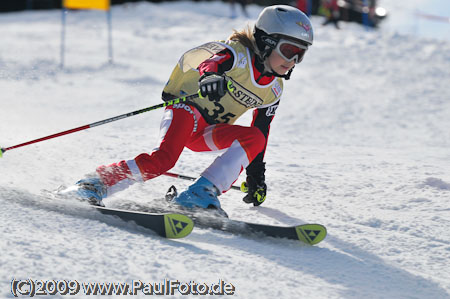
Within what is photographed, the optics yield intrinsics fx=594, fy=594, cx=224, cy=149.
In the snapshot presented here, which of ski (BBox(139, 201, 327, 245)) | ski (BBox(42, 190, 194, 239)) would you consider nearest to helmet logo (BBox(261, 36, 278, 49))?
ski (BBox(139, 201, 327, 245))

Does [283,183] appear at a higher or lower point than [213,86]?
lower

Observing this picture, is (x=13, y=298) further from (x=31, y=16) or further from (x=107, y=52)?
(x=31, y=16)

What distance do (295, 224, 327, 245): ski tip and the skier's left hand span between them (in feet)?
2.78

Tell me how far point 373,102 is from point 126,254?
7.44 m

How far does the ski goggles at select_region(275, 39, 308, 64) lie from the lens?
3.32 metres

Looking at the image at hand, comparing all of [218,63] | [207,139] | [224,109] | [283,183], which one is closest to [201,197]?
[207,139]

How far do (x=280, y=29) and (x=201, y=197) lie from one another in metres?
1.04

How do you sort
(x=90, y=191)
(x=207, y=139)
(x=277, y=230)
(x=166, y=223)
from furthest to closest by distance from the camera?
1. (x=207, y=139)
2. (x=90, y=191)
3. (x=277, y=230)
4. (x=166, y=223)

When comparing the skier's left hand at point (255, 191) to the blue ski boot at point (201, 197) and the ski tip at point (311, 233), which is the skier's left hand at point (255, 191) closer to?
the blue ski boot at point (201, 197)

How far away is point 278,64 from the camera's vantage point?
3.37 meters

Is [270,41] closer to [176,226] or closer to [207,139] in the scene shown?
[207,139]

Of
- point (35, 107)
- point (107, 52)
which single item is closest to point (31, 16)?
point (107, 52)

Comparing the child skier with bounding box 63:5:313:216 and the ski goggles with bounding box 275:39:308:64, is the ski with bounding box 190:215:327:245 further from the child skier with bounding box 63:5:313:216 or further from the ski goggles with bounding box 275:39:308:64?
the ski goggles with bounding box 275:39:308:64

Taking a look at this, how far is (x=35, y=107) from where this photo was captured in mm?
7266
